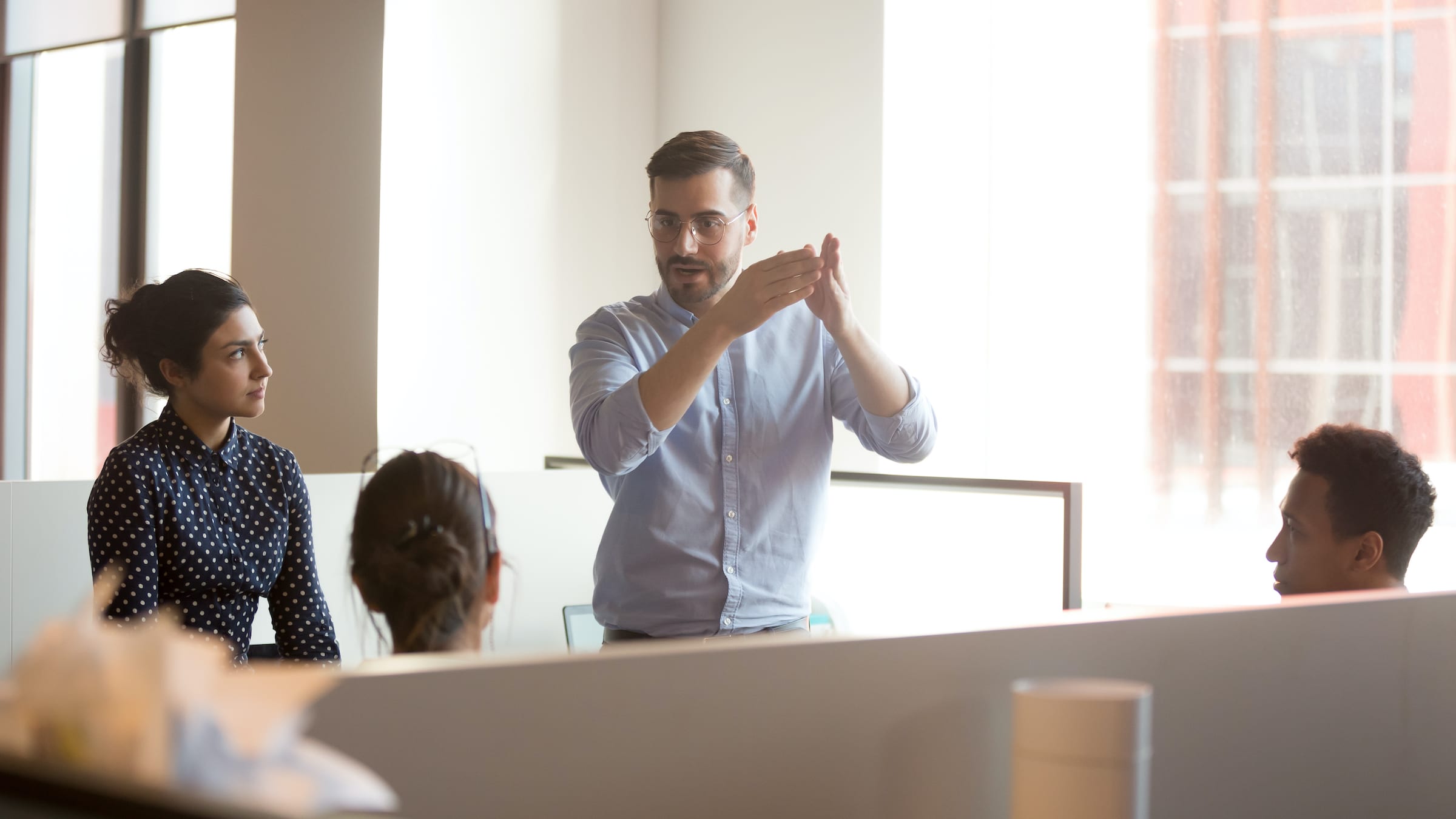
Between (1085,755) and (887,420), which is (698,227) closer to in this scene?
(887,420)

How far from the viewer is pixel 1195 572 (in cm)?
375

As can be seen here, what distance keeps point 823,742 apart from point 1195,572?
3283mm

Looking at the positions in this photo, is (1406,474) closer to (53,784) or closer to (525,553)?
(53,784)

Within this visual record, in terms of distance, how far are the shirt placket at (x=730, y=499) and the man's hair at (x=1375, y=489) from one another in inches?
29.5

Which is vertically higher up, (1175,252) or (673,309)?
(1175,252)

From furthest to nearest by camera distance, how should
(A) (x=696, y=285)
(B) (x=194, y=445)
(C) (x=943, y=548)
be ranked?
(C) (x=943, y=548) → (B) (x=194, y=445) → (A) (x=696, y=285)

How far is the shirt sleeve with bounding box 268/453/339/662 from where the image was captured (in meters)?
1.83

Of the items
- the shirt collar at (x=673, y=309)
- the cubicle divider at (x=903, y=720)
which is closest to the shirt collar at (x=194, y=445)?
the shirt collar at (x=673, y=309)

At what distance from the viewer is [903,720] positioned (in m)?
0.80

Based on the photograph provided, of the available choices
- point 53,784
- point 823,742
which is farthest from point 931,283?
point 53,784

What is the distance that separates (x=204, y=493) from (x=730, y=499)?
29.7 inches

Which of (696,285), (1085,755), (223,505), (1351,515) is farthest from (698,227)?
(1085,755)

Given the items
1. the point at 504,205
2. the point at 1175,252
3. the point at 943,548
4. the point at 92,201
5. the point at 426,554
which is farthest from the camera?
the point at 92,201

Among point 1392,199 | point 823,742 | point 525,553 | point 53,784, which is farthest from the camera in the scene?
point 1392,199
